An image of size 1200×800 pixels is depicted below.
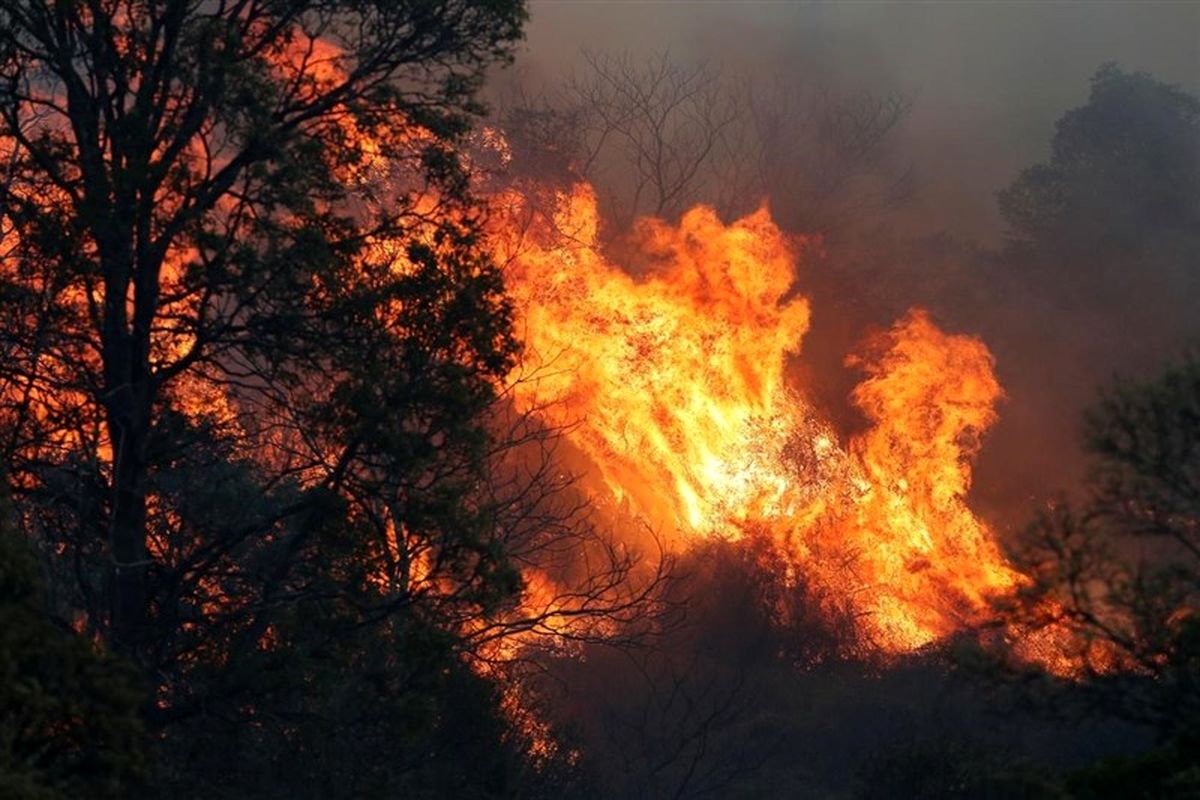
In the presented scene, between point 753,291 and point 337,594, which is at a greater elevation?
point 753,291

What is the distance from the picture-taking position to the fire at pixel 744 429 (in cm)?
3525

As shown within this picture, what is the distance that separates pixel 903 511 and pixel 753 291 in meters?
6.67

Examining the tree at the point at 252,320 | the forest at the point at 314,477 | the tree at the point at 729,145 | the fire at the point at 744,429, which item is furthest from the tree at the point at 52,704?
the tree at the point at 729,145

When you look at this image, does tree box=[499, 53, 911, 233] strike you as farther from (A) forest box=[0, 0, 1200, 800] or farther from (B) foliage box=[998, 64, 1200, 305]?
(A) forest box=[0, 0, 1200, 800]

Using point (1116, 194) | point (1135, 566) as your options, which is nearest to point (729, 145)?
point (1116, 194)

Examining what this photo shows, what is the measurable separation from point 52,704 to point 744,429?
28331 mm

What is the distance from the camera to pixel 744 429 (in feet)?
119

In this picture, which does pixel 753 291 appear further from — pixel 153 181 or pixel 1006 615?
pixel 153 181

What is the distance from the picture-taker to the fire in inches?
1388

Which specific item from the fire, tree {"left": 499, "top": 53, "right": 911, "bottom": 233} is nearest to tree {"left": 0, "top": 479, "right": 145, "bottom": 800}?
the fire

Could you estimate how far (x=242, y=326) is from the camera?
14.3 meters

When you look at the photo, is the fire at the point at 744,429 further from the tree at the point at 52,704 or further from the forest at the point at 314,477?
the tree at the point at 52,704

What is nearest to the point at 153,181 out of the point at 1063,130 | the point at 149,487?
the point at 149,487

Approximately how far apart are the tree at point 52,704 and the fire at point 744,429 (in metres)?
24.1
